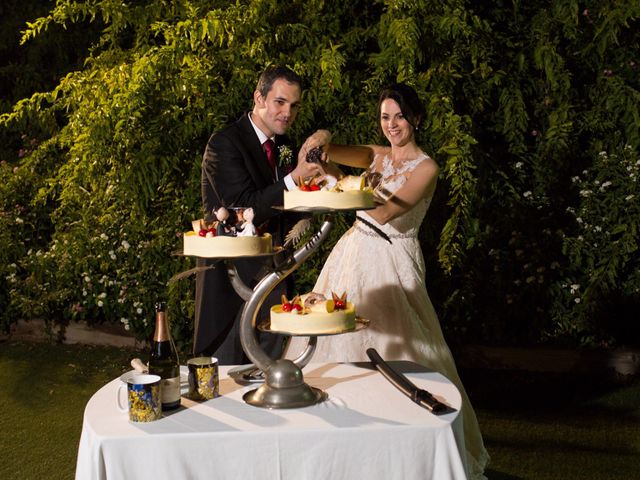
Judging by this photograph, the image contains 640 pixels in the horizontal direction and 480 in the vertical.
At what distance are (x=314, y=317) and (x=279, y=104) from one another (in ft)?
3.76

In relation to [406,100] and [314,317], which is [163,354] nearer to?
[314,317]

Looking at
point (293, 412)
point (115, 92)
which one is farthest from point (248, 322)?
point (115, 92)

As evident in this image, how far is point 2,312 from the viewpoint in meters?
6.56

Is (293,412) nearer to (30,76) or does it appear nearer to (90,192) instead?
(90,192)

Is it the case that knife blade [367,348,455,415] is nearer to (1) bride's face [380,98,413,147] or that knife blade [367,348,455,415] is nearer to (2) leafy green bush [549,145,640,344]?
(1) bride's face [380,98,413,147]

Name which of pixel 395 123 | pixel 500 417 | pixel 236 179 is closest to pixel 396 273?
pixel 395 123

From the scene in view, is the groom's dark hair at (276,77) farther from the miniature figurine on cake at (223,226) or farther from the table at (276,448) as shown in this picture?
the table at (276,448)

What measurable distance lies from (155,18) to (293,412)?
382 cm

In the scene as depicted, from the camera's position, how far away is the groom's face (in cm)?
322

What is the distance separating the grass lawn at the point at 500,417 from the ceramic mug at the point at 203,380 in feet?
→ 6.05

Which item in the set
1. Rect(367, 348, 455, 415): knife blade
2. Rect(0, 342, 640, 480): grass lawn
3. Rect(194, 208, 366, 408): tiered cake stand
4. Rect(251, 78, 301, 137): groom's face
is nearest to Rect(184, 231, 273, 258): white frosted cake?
Rect(194, 208, 366, 408): tiered cake stand

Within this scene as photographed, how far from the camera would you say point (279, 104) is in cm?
323

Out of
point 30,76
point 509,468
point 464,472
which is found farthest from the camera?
point 30,76

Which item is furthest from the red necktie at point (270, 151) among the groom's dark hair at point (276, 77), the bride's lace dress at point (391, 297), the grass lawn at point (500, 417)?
the grass lawn at point (500, 417)
